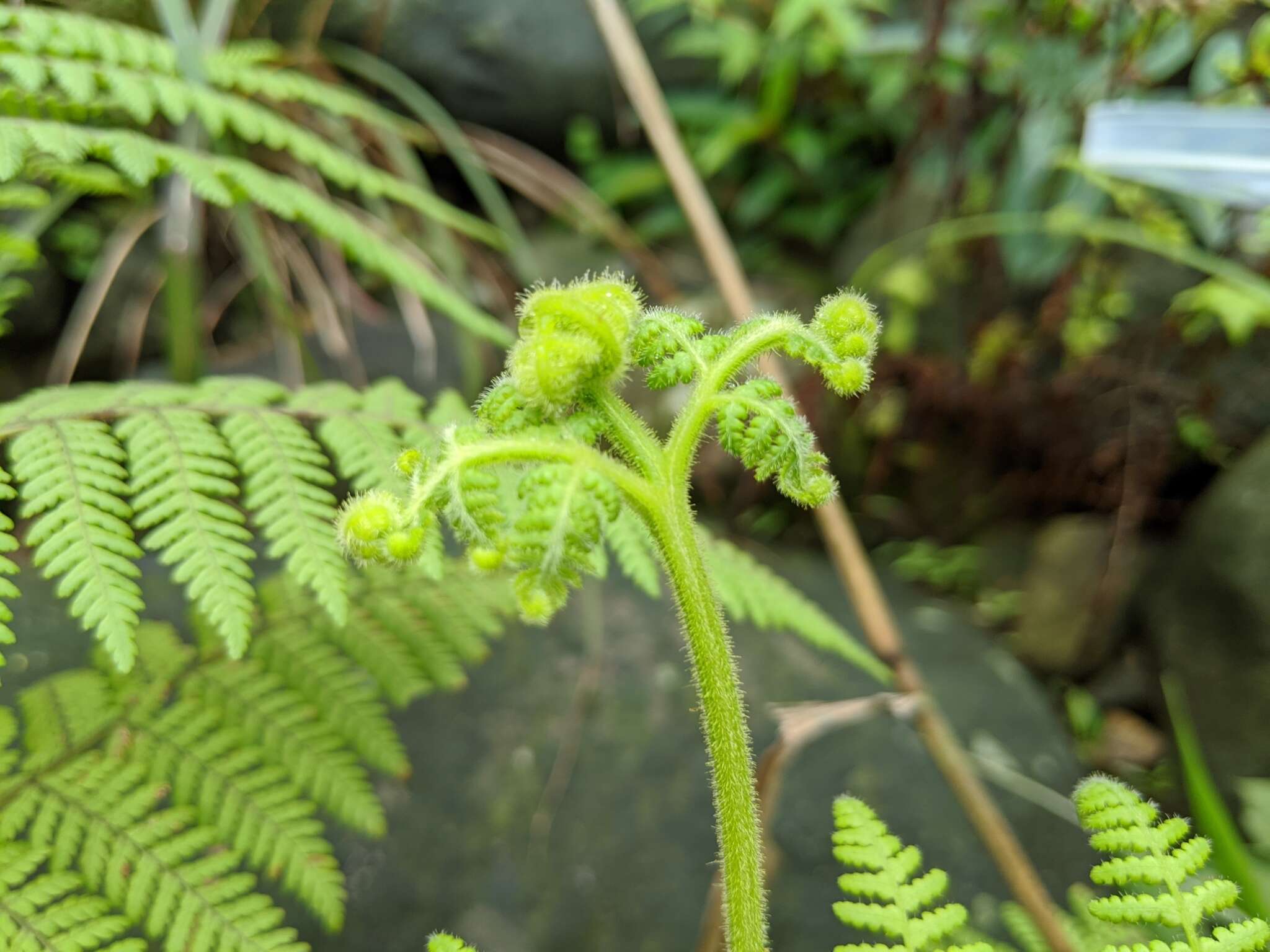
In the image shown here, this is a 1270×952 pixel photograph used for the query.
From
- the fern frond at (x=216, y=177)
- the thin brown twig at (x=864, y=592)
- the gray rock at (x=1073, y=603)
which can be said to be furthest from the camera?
the gray rock at (x=1073, y=603)

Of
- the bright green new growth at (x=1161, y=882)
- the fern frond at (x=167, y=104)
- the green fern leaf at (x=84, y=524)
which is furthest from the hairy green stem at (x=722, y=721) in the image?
the fern frond at (x=167, y=104)

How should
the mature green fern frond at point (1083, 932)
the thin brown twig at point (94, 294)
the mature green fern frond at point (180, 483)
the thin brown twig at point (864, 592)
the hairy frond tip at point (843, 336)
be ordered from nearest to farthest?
1. the hairy frond tip at point (843, 336)
2. the mature green fern frond at point (180, 483)
3. the mature green fern frond at point (1083, 932)
4. the thin brown twig at point (864, 592)
5. the thin brown twig at point (94, 294)

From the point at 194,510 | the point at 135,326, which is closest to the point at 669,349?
the point at 194,510

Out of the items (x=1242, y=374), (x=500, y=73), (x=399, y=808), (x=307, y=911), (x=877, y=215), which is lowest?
(x=307, y=911)

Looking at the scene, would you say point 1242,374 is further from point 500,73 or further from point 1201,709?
point 500,73

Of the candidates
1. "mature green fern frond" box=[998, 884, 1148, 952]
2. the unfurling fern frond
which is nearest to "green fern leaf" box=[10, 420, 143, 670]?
the unfurling fern frond

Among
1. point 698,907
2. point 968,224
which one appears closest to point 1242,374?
point 968,224

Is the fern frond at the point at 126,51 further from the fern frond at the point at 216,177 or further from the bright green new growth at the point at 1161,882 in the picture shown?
the bright green new growth at the point at 1161,882
